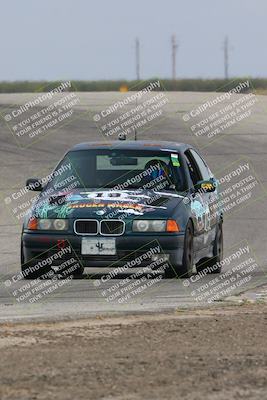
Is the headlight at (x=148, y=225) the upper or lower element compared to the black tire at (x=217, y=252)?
upper

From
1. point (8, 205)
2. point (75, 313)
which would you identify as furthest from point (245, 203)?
point (75, 313)

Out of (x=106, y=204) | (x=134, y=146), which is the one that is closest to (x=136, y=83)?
(x=134, y=146)

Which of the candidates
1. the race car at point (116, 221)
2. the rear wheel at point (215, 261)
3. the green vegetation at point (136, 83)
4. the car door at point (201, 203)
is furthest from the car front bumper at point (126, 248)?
the green vegetation at point (136, 83)

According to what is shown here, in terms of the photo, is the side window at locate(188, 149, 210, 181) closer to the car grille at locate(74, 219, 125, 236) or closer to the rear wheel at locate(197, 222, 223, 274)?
the rear wheel at locate(197, 222, 223, 274)

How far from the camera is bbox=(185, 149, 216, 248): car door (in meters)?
14.8

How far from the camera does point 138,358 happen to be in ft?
26.6

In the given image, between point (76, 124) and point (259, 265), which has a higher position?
point (259, 265)

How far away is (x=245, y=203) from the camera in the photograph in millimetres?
24281

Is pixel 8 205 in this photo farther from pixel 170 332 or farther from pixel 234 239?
pixel 170 332

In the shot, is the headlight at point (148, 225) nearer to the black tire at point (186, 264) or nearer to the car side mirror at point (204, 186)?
the black tire at point (186, 264)

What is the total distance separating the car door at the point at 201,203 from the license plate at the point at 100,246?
1108 millimetres

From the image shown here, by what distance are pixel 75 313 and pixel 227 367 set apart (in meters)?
2.95

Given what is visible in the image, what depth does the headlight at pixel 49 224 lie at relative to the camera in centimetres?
1400

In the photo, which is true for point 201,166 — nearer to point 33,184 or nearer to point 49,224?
point 33,184
